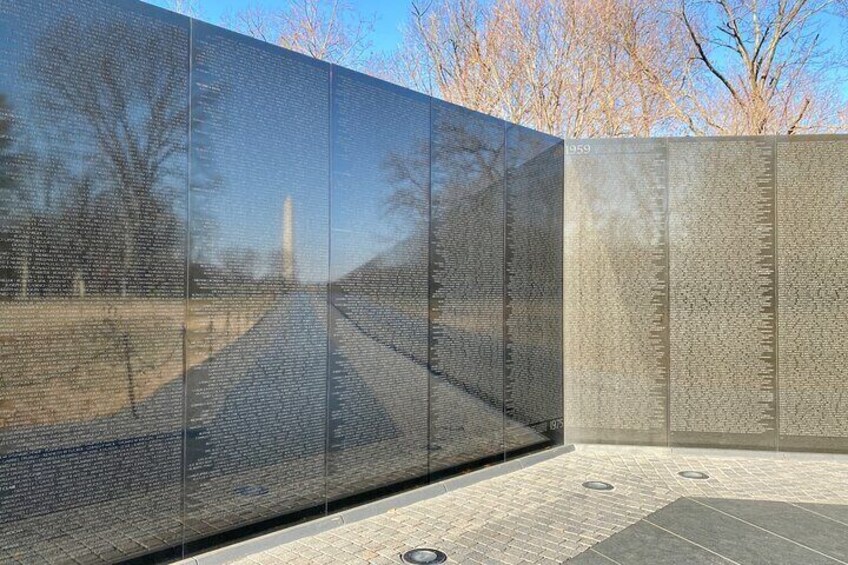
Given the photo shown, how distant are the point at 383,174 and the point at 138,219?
2.31 m

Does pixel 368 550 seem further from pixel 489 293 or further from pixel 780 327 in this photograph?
pixel 780 327

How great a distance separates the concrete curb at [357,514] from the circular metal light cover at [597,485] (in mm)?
819

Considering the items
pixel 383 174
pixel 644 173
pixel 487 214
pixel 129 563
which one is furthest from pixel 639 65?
pixel 129 563

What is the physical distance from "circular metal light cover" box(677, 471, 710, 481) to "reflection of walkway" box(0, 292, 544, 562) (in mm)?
2700

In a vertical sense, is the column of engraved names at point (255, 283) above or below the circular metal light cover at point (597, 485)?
above

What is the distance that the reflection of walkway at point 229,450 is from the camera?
3.73m

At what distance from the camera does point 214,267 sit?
4.51 m

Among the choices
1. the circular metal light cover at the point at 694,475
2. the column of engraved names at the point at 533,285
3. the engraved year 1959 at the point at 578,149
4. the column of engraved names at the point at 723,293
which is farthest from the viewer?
the engraved year 1959 at the point at 578,149

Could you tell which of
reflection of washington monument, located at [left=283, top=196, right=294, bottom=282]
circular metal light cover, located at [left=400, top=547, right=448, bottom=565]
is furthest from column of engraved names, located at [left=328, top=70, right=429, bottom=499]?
circular metal light cover, located at [left=400, top=547, right=448, bottom=565]

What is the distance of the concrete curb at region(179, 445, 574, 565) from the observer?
4.45 metres

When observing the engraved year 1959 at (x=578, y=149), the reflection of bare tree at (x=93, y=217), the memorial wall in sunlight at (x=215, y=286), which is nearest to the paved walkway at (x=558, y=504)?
the memorial wall in sunlight at (x=215, y=286)

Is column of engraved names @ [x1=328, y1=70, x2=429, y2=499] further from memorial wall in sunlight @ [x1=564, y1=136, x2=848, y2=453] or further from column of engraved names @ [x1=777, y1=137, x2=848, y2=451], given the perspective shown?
column of engraved names @ [x1=777, y1=137, x2=848, y2=451]

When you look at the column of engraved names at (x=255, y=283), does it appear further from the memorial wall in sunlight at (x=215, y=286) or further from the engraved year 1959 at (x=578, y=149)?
the engraved year 1959 at (x=578, y=149)

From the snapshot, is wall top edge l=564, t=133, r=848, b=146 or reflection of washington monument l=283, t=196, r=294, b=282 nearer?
reflection of washington monument l=283, t=196, r=294, b=282
